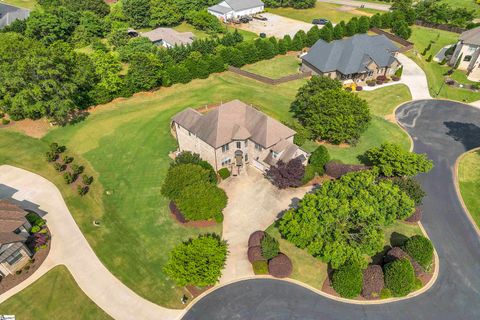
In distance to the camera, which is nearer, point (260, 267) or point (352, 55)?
point (260, 267)

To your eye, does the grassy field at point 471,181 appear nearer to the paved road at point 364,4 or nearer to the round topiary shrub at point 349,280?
the round topiary shrub at point 349,280

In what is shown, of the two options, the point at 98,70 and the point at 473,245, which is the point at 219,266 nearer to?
the point at 473,245

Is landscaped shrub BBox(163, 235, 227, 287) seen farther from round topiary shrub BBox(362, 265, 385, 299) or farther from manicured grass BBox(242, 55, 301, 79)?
manicured grass BBox(242, 55, 301, 79)

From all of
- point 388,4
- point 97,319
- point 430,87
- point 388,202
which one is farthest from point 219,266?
point 388,4

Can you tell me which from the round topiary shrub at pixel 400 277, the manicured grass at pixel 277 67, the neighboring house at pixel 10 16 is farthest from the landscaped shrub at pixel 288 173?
the neighboring house at pixel 10 16

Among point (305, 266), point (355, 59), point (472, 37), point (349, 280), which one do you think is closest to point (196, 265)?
point (305, 266)

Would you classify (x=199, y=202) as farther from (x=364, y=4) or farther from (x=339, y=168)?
(x=364, y=4)

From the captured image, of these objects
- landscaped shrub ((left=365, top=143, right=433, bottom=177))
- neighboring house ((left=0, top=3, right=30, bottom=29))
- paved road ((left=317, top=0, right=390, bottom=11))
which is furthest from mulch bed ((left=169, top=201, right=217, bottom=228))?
paved road ((left=317, top=0, right=390, bottom=11))
